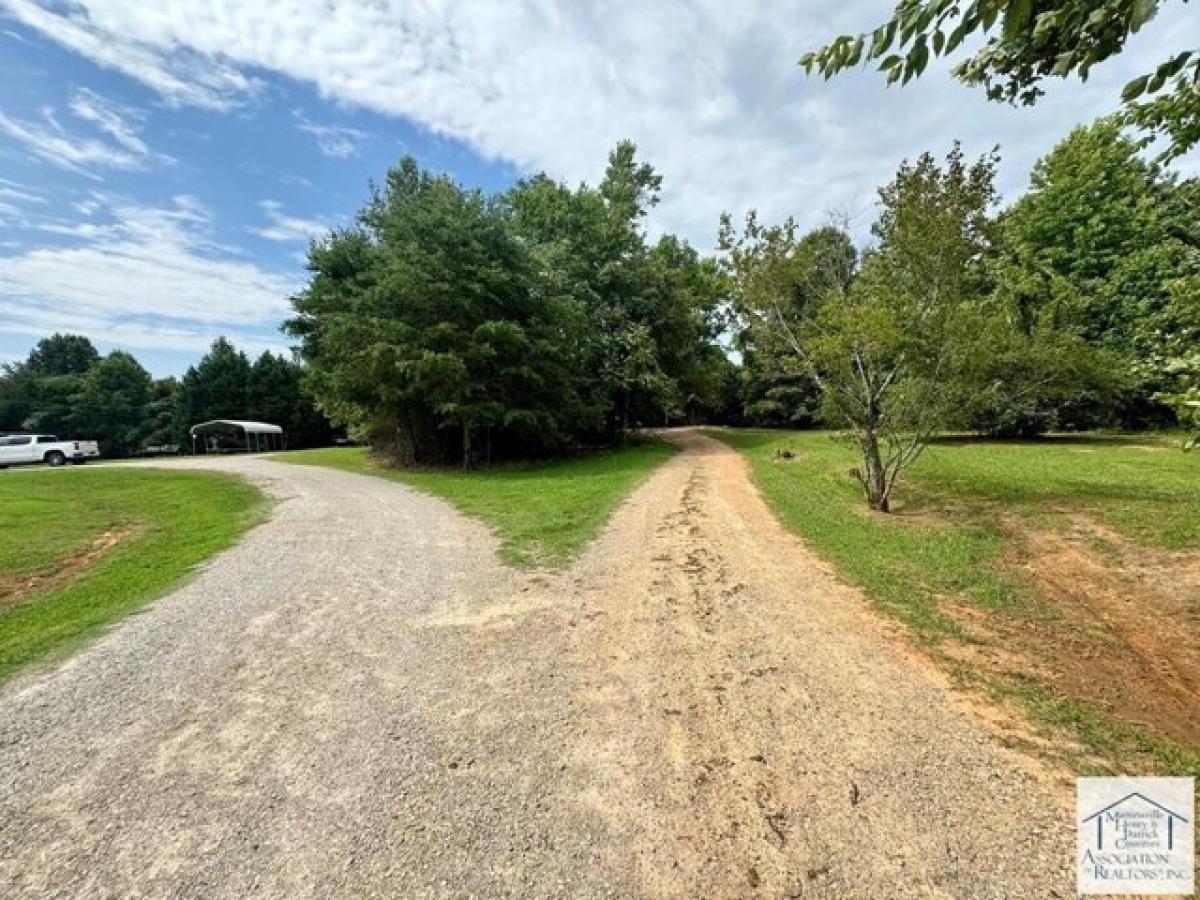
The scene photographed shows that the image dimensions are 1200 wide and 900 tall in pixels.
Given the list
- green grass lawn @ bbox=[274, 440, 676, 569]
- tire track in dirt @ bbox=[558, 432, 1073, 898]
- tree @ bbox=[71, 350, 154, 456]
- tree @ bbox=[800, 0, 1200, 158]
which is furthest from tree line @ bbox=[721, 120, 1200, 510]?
tree @ bbox=[71, 350, 154, 456]

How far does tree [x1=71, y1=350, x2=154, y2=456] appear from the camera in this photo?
42.0 metres

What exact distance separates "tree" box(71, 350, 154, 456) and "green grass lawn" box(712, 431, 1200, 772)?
48.8 m

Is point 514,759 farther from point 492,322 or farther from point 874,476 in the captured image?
point 492,322

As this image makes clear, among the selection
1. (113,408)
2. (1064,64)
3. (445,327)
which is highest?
(445,327)

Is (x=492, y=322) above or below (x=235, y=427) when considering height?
above

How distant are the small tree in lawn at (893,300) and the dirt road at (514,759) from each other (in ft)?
15.9

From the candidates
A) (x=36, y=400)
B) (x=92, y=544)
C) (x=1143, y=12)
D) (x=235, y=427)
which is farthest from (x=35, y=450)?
(x=1143, y=12)

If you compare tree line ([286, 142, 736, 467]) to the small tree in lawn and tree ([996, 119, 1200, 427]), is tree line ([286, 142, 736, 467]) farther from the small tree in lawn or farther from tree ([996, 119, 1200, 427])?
tree ([996, 119, 1200, 427])

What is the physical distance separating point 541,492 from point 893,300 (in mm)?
7501

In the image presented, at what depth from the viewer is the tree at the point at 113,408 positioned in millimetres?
41969

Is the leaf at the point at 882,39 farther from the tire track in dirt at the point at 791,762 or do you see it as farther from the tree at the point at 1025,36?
the tire track in dirt at the point at 791,762

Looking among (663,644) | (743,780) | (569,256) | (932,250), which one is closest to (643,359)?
(569,256)

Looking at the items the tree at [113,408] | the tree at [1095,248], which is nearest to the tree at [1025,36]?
the tree at [1095,248]

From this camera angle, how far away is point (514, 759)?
117 inches
